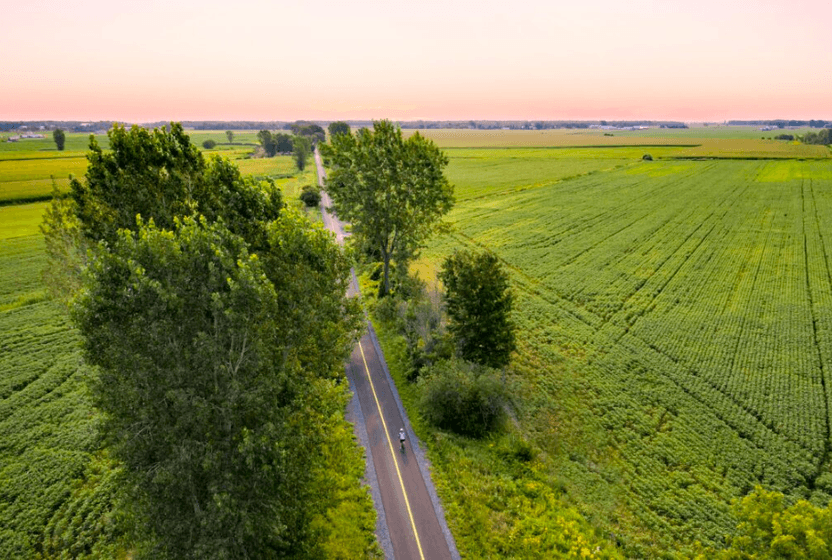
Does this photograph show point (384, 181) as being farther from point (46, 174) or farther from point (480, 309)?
point (46, 174)

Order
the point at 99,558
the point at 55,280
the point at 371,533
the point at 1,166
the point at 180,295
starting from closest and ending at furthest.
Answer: the point at 180,295 < the point at 99,558 < the point at 371,533 < the point at 55,280 < the point at 1,166

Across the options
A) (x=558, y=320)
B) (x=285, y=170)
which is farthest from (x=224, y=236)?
(x=285, y=170)

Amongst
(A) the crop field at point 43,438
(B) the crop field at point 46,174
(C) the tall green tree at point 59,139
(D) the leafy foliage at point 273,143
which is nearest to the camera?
(A) the crop field at point 43,438

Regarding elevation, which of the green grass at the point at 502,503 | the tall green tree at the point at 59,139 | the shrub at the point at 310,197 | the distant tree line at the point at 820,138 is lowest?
the green grass at the point at 502,503

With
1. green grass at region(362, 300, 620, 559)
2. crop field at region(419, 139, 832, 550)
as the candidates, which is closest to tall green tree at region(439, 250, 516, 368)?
crop field at region(419, 139, 832, 550)

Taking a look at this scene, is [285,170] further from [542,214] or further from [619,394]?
[619,394]

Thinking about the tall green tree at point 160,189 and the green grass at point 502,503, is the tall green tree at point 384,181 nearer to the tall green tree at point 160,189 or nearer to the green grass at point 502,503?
the tall green tree at point 160,189

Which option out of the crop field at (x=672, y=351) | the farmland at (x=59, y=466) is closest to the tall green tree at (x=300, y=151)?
the crop field at (x=672, y=351)
